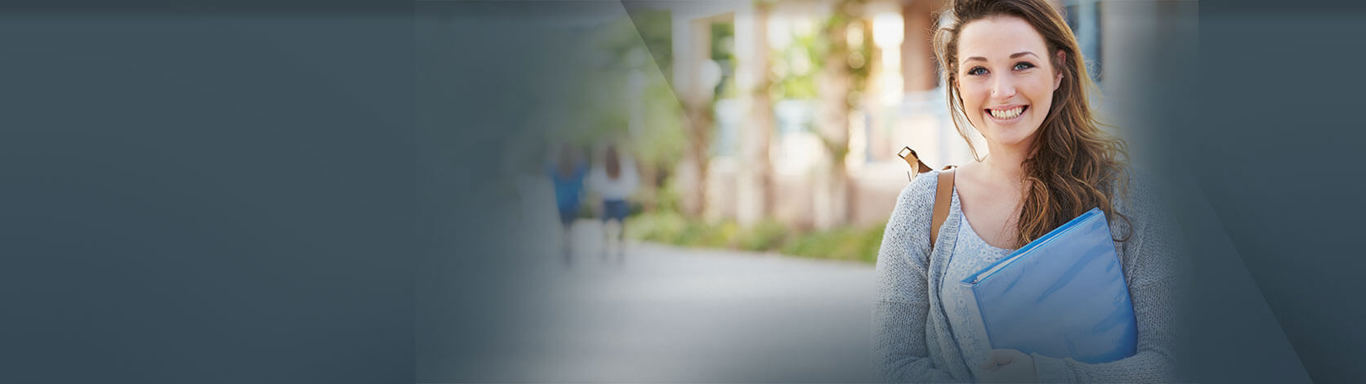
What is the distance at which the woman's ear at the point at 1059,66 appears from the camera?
1813 millimetres

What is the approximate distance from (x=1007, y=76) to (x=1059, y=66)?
92 millimetres

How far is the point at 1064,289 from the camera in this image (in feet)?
5.89

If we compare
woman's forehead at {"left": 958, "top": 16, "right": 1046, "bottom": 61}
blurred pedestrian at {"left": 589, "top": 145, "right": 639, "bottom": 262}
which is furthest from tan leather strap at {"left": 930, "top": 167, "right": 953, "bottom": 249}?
blurred pedestrian at {"left": 589, "top": 145, "right": 639, "bottom": 262}

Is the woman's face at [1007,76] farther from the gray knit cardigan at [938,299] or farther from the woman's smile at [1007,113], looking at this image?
the gray knit cardigan at [938,299]

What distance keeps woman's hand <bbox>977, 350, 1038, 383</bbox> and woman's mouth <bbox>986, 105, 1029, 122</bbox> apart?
373mm

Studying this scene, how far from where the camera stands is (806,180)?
10195 millimetres

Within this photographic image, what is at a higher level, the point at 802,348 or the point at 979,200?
the point at 979,200

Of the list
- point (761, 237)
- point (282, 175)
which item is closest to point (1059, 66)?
point (282, 175)

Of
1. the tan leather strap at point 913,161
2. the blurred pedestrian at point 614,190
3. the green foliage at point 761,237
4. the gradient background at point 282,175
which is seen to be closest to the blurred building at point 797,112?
the green foliage at point 761,237

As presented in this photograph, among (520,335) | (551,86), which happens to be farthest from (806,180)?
(520,335)

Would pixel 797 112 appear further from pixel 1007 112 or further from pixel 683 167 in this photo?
pixel 1007 112

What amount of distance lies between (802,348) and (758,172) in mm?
5572

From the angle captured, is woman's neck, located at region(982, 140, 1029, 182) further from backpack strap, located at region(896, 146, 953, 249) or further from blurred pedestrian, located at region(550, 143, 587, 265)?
blurred pedestrian, located at region(550, 143, 587, 265)

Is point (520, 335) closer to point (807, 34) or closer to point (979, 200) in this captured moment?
point (979, 200)
